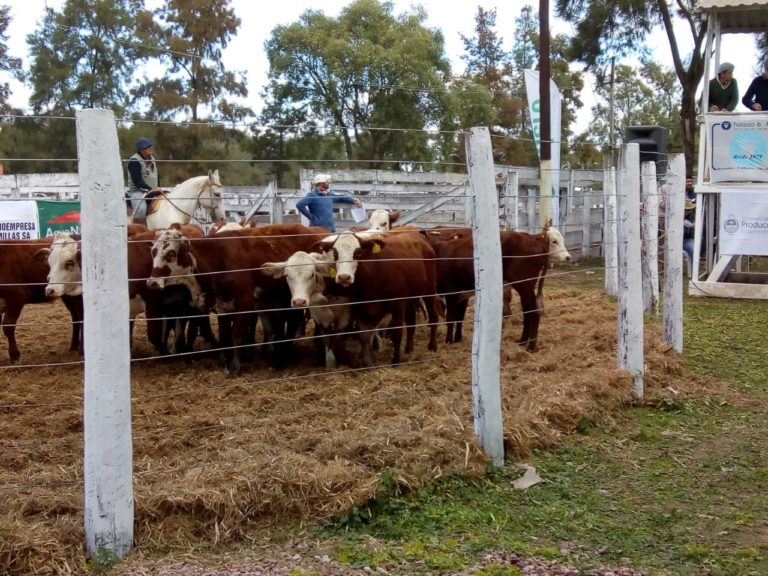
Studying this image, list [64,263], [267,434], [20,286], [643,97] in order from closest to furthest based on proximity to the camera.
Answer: [267,434] → [64,263] → [20,286] → [643,97]

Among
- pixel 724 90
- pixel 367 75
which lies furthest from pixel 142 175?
pixel 367 75

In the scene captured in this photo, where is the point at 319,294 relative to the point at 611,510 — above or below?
above

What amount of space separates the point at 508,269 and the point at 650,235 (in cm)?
142

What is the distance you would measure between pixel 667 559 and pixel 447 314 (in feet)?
17.1

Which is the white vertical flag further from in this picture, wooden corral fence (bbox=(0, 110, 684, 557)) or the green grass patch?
the green grass patch

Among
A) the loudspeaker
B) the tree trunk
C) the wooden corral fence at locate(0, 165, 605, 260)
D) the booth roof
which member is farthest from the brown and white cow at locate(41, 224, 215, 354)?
the tree trunk

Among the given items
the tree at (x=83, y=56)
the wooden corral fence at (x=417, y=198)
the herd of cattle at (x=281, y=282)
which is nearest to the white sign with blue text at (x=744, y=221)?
the wooden corral fence at (x=417, y=198)

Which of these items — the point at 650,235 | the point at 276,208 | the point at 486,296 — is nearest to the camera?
the point at 486,296

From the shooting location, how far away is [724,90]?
13.0 metres

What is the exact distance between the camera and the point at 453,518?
4.07 m

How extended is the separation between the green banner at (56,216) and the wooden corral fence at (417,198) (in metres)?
0.84

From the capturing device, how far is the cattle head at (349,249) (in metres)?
7.14

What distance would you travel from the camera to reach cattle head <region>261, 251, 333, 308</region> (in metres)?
7.09

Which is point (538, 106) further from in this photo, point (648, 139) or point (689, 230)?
point (648, 139)
